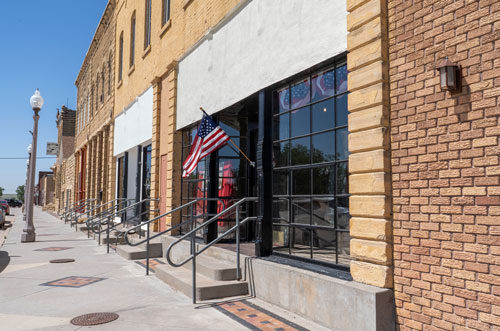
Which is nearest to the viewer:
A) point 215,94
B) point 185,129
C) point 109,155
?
point 215,94

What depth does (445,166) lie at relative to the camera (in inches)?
153

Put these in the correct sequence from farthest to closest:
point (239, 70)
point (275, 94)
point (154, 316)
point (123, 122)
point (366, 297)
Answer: point (123, 122), point (239, 70), point (275, 94), point (154, 316), point (366, 297)

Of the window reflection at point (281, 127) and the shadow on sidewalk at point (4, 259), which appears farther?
A: the shadow on sidewalk at point (4, 259)

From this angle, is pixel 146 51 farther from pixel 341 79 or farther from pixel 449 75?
pixel 449 75

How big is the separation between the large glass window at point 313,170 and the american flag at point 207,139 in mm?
1473

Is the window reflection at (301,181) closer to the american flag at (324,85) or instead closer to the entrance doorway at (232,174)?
the american flag at (324,85)

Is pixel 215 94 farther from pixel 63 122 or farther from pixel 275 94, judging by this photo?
pixel 63 122

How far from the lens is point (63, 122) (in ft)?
163

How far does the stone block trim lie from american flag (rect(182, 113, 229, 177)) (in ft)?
12.0

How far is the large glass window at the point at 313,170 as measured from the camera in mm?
5652

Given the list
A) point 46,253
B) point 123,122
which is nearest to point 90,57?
point 123,122

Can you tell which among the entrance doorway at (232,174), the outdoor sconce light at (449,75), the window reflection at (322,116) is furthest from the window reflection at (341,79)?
the entrance doorway at (232,174)

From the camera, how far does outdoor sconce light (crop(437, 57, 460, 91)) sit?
12.4 ft

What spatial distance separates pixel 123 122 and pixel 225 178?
9688 mm
